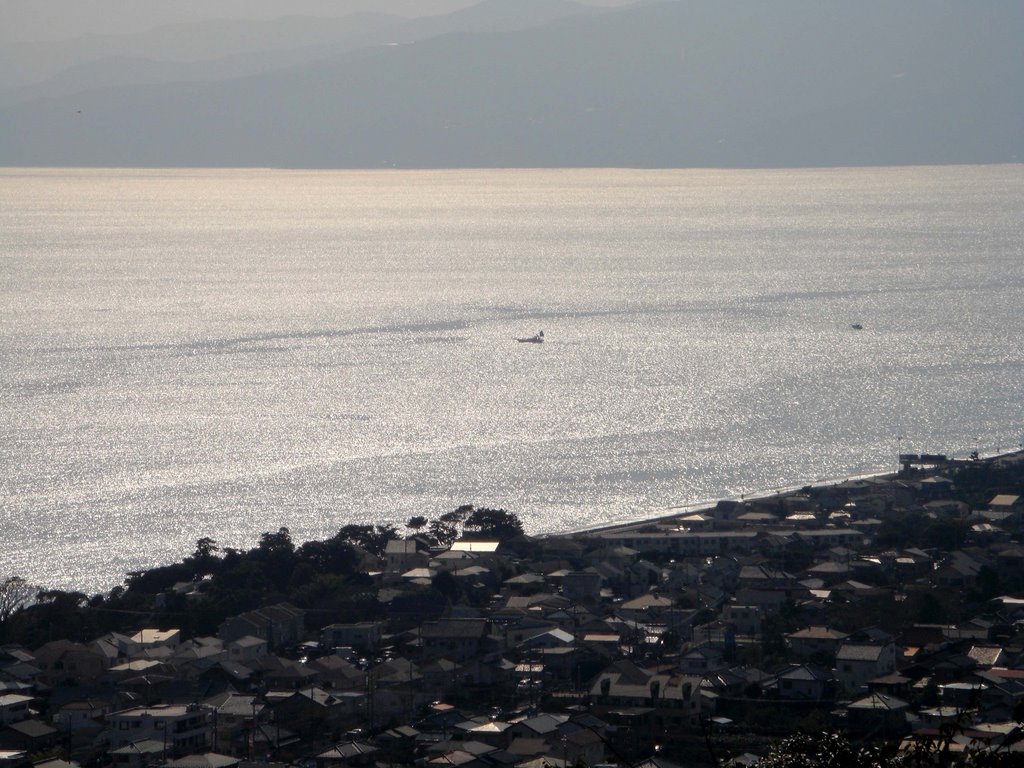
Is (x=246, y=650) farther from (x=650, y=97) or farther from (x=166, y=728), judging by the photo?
(x=650, y=97)

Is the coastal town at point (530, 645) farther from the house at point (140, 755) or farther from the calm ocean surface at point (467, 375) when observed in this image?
the calm ocean surface at point (467, 375)

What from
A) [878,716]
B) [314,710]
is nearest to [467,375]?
[314,710]

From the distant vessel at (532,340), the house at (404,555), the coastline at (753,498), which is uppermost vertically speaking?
the distant vessel at (532,340)

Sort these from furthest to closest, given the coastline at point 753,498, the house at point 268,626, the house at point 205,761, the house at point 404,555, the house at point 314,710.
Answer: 1. the coastline at point 753,498
2. the house at point 404,555
3. the house at point 268,626
4. the house at point 314,710
5. the house at point 205,761

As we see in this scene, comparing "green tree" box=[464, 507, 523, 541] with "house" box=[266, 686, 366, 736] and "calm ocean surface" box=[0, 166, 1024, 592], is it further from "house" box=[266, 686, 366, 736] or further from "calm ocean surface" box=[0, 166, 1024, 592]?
"house" box=[266, 686, 366, 736]

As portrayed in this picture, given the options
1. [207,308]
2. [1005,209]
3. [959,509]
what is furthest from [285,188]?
[959,509]

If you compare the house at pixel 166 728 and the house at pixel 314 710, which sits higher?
the house at pixel 166 728

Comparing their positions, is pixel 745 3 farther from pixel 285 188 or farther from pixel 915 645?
pixel 915 645

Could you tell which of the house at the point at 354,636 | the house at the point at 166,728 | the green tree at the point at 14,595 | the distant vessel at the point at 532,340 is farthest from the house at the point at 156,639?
the distant vessel at the point at 532,340
